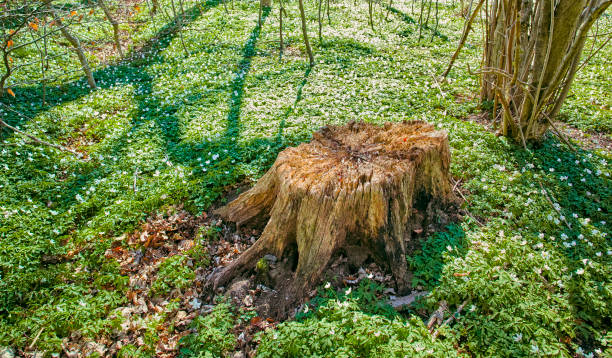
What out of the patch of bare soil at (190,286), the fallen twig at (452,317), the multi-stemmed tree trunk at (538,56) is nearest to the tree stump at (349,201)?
the patch of bare soil at (190,286)

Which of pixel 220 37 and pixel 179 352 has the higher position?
pixel 220 37

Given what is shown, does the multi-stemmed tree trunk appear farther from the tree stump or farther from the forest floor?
the tree stump

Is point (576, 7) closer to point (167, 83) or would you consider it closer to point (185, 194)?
point (185, 194)

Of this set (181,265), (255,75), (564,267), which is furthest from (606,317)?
(255,75)

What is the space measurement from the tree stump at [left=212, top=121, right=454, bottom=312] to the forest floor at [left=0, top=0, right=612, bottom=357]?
0.84ft

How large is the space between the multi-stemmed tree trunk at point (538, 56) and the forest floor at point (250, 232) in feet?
1.50

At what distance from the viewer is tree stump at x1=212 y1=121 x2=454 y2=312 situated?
3.14 m

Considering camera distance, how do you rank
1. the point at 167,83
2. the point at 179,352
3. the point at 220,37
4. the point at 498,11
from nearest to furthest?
the point at 179,352, the point at 498,11, the point at 167,83, the point at 220,37

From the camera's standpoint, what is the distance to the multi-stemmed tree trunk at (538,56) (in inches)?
167

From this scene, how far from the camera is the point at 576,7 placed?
4.27m

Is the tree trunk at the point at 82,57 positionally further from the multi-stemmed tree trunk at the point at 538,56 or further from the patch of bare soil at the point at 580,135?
the patch of bare soil at the point at 580,135

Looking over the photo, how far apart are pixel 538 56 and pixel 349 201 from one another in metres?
3.91

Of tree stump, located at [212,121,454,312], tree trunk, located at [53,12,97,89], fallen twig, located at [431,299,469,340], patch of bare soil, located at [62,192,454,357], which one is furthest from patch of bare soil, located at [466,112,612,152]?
tree trunk, located at [53,12,97,89]

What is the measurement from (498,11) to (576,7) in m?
1.67
